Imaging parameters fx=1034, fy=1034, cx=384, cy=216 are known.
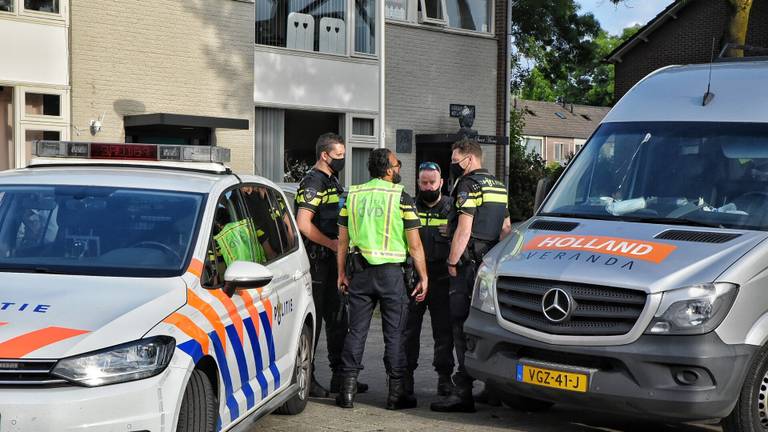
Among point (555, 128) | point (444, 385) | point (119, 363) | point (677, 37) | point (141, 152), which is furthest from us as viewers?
point (555, 128)

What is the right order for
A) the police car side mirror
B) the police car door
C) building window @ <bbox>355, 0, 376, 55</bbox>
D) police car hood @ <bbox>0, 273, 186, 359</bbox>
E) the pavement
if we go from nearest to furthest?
police car hood @ <bbox>0, 273, 186, 359</bbox>
the police car side mirror
the police car door
the pavement
building window @ <bbox>355, 0, 376, 55</bbox>

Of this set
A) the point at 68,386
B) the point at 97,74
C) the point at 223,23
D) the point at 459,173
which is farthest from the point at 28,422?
the point at 223,23

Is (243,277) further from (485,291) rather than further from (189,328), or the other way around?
(485,291)

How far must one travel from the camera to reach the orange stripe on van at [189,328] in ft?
15.9

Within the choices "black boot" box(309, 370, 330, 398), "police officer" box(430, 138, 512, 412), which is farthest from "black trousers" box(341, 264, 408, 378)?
"black boot" box(309, 370, 330, 398)

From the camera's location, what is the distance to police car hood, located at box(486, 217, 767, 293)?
19.2 ft

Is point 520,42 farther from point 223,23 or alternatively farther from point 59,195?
point 59,195

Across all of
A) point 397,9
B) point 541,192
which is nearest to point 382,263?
point 541,192

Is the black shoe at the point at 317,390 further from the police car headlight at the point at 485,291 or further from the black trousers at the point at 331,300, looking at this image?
Result: the police car headlight at the point at 485,291

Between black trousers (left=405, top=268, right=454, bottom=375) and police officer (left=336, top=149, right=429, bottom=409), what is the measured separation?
32 centimetres

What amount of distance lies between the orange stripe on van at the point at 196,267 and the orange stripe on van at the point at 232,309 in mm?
131

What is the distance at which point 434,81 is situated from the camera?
22766 millimetres

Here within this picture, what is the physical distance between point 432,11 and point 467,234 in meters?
15.7

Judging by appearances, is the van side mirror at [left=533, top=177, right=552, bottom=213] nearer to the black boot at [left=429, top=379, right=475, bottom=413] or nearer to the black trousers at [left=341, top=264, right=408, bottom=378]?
the black trousers at [left=341, top=264, right=408, bottom=378]
